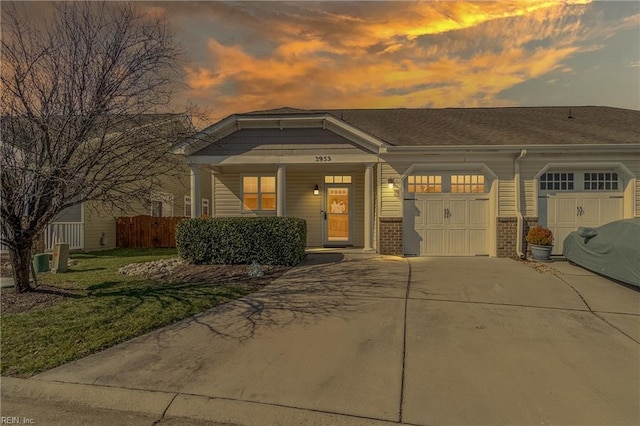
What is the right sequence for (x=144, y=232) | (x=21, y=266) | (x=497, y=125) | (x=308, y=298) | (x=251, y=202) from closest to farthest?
(x=308, y=298) → (x=21, y=266) → (x=497, y=125) → (x=251, y=202) → (x=144, y=232)

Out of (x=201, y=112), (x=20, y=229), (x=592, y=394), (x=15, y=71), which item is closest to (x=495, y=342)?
(x=592, y=394)

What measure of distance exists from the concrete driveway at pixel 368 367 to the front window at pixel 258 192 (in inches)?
266

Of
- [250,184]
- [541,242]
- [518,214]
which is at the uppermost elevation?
[250,184]

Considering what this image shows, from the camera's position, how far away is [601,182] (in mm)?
10422

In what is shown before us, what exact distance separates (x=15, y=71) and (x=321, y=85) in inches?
364

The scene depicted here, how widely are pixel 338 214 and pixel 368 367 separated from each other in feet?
31.1

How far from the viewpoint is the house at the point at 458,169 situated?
1031 cm

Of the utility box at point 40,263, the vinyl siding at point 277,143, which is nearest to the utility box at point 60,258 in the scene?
the utility box at point 40,263

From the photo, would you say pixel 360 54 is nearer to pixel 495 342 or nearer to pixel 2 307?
pixel 495 342

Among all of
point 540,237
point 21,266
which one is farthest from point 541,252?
point 21,266

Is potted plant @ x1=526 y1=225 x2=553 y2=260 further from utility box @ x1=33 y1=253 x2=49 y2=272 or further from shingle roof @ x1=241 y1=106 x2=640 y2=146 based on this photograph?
utility box @ x1=33 y1=253 x2=49 y2=272

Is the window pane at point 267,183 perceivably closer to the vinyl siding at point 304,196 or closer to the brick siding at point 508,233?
the vinyl siding at point 304,196

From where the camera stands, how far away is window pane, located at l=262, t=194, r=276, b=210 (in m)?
12.7

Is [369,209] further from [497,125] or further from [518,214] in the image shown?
[497,125]
